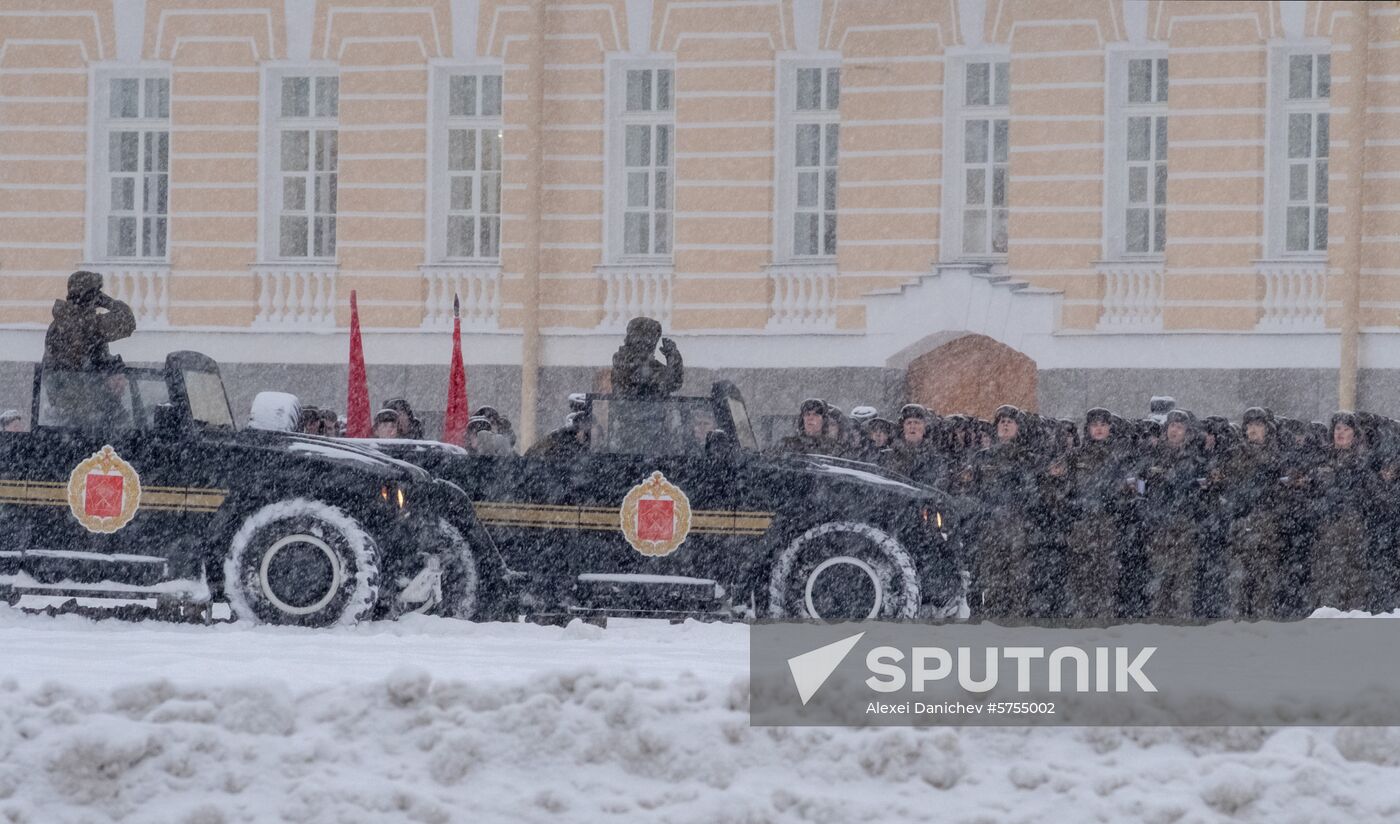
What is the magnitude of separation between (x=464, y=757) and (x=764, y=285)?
13583mm

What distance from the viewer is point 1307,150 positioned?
19812mm

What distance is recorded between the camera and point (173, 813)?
7.13 metres

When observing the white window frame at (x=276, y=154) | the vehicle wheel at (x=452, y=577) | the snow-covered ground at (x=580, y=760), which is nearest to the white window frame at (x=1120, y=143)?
the white window frame at (x=276, y=154)

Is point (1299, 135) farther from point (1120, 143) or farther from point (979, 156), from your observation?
point (979, 156)

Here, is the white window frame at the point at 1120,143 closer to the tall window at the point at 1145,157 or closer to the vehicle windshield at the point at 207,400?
the tall window at the point at 1145,157

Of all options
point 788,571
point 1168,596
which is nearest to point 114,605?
point 788,571

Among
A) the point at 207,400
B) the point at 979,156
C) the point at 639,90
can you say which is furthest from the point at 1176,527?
the point at 639,90

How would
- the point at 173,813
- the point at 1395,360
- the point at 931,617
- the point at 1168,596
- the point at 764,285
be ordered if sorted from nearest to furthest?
the point at 173,813 → the point at 931,617 → the point at 1168,596 → the point at 1395,360 → the point at 764,285

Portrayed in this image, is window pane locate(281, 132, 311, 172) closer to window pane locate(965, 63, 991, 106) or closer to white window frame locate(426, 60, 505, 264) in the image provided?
white window frame locate(426, 60, 505, 264)

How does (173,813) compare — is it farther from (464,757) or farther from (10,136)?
(10,136)

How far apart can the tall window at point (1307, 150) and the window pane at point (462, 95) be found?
793cm

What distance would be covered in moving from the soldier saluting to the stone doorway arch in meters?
10.1

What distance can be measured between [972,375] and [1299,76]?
13.5 ft

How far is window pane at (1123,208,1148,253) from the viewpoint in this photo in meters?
20.2
